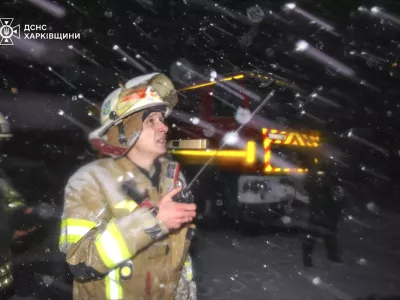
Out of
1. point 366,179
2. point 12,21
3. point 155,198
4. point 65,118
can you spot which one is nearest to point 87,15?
point 12,21

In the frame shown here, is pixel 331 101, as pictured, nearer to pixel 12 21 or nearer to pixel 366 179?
pixel 366 179

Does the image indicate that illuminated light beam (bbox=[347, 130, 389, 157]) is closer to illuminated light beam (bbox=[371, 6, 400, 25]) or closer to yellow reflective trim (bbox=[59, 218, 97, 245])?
illuminated light beam (bbox=[371, 6, 400, 25])

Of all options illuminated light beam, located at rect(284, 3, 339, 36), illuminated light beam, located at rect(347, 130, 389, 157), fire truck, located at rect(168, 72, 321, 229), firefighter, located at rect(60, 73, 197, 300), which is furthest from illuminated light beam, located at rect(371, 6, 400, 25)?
firefighter, located at rect(60, 73, 197, 300)

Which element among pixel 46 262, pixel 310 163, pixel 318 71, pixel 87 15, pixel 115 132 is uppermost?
pixel 87 15

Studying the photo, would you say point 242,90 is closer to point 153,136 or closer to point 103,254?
point 153,136

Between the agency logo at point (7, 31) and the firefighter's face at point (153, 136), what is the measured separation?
10417 millimetres

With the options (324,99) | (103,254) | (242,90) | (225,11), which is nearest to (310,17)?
(225,11)

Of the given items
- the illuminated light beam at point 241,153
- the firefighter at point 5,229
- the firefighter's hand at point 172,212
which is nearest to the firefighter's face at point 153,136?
the firefighter's hand at point 172,212

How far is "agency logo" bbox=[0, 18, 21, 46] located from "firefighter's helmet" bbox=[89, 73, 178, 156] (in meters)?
10.3

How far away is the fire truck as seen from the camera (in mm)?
7762

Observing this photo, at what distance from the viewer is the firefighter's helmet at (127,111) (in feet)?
7.59

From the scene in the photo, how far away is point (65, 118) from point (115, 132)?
17218 mm

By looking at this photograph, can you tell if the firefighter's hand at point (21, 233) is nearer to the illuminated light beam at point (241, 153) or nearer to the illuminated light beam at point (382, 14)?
the illuminated light beam at point (241, 153)

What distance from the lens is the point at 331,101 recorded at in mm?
16062
